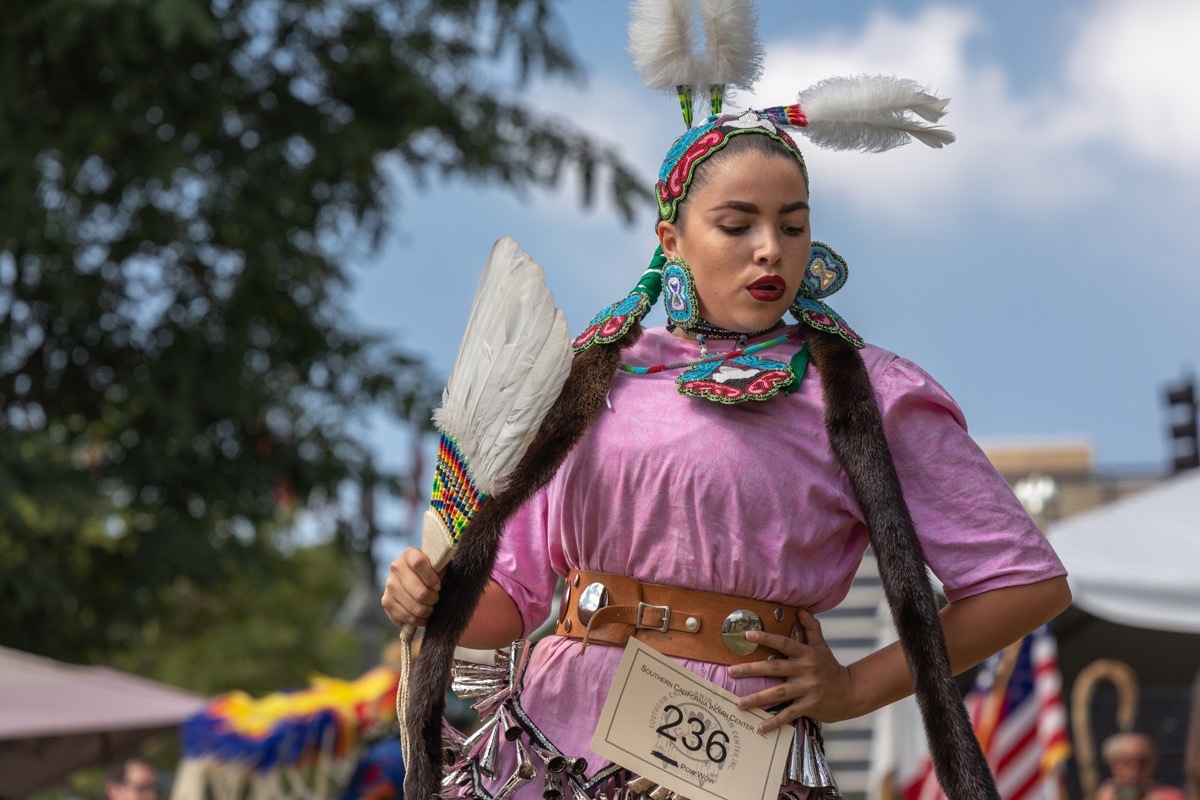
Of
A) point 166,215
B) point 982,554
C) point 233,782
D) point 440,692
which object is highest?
point 166,215

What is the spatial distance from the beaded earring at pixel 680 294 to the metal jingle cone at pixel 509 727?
61 cm

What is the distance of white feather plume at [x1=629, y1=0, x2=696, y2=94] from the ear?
0.87 ft

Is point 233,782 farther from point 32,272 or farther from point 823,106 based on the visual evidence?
point 823,106

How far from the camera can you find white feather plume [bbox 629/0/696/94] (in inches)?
97.3

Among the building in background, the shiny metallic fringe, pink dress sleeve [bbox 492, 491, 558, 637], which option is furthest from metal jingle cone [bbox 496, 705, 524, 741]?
the building in background

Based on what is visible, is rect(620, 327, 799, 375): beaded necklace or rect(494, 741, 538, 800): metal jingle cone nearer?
rect(494, 741, 538, 800): metal jingle cone

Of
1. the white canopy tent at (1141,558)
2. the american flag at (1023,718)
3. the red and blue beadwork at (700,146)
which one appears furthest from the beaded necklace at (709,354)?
the white canopy tent at (1141,558)

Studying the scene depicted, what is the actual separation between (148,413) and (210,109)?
180 cm

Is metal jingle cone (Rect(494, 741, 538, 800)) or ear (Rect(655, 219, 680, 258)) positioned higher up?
ear (Rect(655, 219, 680, 258))

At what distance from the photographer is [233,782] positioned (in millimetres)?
7395

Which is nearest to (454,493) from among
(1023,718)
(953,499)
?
(953,499)

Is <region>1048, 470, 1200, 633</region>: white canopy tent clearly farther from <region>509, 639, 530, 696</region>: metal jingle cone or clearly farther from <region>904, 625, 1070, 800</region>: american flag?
<region>509, 639, 530, 696</region>: metal jingle cone

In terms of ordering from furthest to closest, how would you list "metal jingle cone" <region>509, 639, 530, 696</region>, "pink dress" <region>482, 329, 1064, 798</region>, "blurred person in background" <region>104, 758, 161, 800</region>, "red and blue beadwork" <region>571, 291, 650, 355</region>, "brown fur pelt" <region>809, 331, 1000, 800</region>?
"blurred person in background" <region>104, 758, 161, 800</region> < "red and blue beadwork" <region>571, 291, 650, 355</region> < "metal jingle cone" <region>509, 639, 530, 696</region> < "pink dress" <region>482, 329, 1064, 798</region> < "brown fur pelt" <region>809, 331, 1000, 800</region>

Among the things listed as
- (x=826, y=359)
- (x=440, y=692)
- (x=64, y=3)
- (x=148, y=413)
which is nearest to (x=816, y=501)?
(x=826, y=359)
